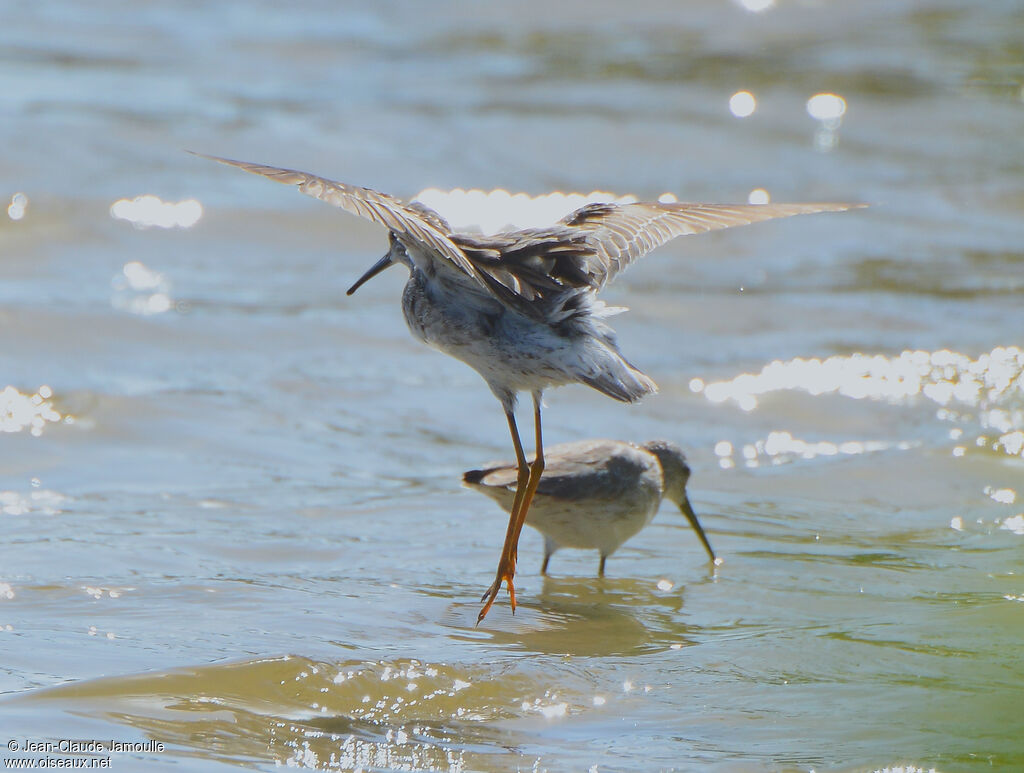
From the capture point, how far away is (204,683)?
181 inches

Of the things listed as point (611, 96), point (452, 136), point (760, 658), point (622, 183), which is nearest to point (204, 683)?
point (760, 658)

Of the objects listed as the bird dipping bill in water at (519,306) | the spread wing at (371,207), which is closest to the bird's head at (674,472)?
the bird dipping bill in water at (519,306)

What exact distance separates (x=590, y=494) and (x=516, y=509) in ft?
1.32

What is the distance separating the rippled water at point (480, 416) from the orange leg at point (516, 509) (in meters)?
0.16

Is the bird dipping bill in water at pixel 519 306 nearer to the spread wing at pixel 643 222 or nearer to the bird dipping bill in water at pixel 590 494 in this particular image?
the spread wing at pixel 643 222

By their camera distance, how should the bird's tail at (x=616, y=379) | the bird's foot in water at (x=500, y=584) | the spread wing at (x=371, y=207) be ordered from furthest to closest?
1. the bird's foot in water at (x=500, y=584)
2. the bird's tail at (x=616, y=379)
3. the spread wing at (x=371, y=207)

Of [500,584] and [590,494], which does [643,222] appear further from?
[500,584]

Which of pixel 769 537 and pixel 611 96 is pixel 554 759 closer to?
pixel 769 537

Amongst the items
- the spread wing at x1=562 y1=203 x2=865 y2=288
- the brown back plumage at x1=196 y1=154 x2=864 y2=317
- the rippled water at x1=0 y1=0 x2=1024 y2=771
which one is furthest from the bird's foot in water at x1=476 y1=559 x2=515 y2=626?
the spread wing at x1=562 y1=203 x2=865 y2=288

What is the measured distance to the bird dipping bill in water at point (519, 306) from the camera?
536 cm

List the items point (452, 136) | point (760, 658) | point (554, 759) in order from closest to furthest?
point (554, 759)
point (760, 658)
point (452, 136)

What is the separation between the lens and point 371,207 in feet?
15.9

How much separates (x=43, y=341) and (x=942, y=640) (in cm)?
634

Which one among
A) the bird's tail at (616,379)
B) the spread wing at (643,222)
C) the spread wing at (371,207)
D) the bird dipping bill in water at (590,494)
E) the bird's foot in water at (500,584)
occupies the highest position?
the spread wing at (643,222)
